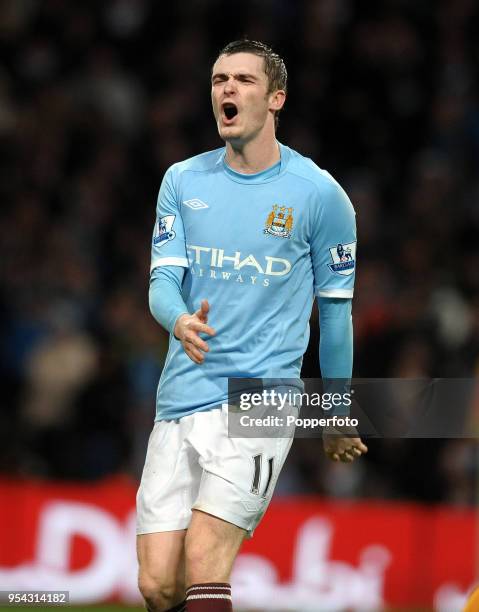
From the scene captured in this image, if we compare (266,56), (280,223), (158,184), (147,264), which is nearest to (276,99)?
(266,56)

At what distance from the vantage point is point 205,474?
4746 millimetres

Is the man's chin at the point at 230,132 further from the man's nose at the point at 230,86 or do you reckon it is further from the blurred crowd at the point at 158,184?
the blurred crowd at the point at 158,184

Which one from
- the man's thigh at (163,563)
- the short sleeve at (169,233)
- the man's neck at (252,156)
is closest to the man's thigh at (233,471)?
the man's thigh at (163,563)

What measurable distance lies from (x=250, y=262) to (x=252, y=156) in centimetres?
43

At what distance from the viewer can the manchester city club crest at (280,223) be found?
4871 millimetres

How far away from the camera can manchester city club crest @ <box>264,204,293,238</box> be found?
4.87 meters

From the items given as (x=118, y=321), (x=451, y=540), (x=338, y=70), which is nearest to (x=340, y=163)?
(x=338, y=70)

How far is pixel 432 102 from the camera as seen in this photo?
1176 centimetres

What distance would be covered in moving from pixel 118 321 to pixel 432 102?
151 inches

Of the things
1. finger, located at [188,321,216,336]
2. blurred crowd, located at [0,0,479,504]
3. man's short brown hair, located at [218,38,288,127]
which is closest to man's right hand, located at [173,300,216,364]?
finger, located at [188,321,216,336]

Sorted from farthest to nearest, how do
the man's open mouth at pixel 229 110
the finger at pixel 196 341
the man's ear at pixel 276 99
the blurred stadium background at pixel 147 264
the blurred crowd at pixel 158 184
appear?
the blurred crowd at pixel 158 184
the blurred stadium background at pixel 147 264
the man's ear at pixel 276 99
the man's open mouth at pixel 229 110
the finger at pixel 196 341

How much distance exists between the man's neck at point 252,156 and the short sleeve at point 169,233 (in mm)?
248

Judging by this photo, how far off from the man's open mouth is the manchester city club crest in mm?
395

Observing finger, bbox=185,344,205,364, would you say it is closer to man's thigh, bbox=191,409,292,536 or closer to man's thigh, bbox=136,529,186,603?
man's thigh, bbox=191,409,292,536
